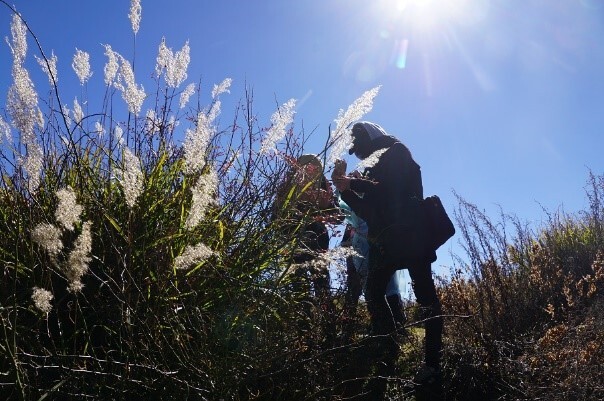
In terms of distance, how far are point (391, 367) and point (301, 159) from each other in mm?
1181

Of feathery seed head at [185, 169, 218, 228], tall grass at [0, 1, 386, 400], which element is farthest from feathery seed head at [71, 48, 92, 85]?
feathery seed head at [185, 169, 218, 228]

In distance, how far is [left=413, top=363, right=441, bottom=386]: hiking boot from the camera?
2795mm

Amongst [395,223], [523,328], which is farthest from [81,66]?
[523,328]

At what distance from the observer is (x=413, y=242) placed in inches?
125

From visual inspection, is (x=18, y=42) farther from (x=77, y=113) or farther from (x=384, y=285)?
(x=384, y=285)

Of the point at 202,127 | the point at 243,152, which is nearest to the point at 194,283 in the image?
the point at 202,127

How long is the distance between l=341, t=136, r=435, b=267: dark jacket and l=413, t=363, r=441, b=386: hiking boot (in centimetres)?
62

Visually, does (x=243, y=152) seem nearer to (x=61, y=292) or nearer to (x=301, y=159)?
(x=301, y=159)

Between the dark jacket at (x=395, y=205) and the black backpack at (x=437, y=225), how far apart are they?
0.05 m

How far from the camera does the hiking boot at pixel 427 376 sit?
2.79m

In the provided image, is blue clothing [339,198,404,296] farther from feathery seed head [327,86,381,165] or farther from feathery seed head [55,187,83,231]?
feathery seed head [55,187,83,231]

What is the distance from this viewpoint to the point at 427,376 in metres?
2.81

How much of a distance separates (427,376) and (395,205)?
0.98 metres

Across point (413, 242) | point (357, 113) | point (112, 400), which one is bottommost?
point (112, 400)
